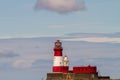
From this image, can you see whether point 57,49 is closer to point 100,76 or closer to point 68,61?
point 68,61

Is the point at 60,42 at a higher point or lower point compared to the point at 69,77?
higher

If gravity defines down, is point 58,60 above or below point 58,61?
above

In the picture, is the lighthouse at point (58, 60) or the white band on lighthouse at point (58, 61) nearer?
the white band on lighthouse at point (58, 61)

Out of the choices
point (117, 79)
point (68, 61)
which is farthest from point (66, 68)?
point (117, 79)

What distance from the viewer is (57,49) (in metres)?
107

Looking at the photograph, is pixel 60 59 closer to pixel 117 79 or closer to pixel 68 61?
pixel 68 61

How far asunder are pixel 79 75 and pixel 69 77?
2.25 m

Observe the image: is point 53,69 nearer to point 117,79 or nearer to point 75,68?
point 75,68

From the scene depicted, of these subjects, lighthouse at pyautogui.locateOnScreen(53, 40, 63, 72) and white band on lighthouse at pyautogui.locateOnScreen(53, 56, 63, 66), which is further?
lighthouse at pyautogui.locateOnScreen(53, 40, 63, 72)

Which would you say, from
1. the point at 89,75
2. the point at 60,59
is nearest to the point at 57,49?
the point at 60,59

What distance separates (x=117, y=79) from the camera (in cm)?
10812

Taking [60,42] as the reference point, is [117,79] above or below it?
below

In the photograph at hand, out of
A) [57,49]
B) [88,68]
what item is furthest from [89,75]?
[57,49]

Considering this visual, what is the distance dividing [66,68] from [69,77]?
121 inches
